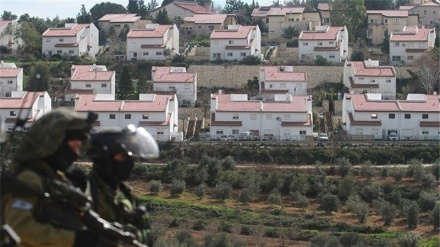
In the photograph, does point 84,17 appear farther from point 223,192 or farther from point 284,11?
point 223,192

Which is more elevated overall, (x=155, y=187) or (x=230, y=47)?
(x=230, y=47)

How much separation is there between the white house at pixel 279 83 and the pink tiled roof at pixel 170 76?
1895 millimetres

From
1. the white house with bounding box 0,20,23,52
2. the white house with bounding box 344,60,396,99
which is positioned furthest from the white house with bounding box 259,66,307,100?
the white house with bounding box 0,20,23,52

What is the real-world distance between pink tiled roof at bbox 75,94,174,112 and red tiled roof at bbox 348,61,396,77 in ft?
19.1

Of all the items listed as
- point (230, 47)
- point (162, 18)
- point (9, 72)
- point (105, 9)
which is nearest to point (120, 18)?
point (162, 18)

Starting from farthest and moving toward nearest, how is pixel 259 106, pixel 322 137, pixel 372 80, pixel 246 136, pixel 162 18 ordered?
pixel 162 18 < pixel 372 80 < pixel 259 106 < pixel 246 136 < pixel 322 137

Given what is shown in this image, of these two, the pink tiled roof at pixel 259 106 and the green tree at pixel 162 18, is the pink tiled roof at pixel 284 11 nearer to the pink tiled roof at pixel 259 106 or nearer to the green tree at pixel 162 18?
the green tree at pixel 162 18

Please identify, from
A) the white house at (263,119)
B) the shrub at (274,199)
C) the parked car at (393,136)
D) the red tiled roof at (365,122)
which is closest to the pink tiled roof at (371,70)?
the white house at (263,119)

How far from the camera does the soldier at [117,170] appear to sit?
8.34 feet

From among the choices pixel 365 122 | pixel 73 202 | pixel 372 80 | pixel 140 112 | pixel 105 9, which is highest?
pixel 105 9

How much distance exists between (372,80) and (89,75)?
7358 millimetres

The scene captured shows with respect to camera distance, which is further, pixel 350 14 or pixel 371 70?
pixel 350 14

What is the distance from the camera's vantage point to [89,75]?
2788 centimetres

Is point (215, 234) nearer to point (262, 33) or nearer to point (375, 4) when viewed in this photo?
point (262, 33)
